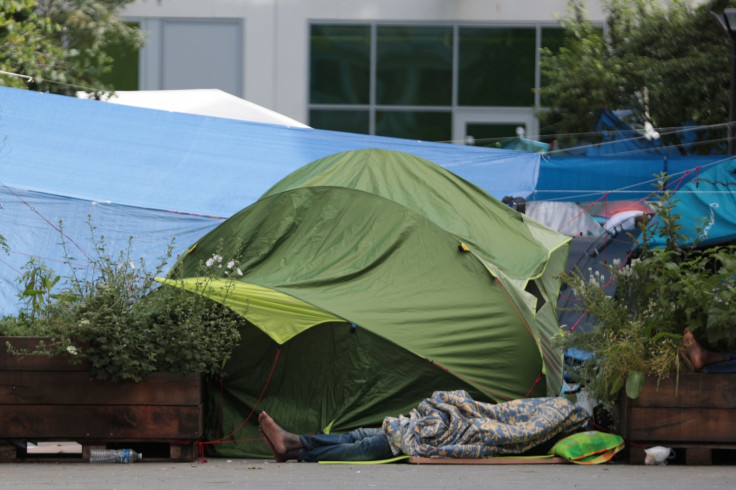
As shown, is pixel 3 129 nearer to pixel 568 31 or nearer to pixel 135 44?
pixel 135 44

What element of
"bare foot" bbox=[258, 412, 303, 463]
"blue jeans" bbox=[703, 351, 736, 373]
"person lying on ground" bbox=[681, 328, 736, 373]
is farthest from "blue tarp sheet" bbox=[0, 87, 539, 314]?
"blue jeans" bbox=[703, 351, 736, 373]

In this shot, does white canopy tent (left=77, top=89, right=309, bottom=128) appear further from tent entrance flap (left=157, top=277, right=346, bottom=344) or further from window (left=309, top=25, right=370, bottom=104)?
tent entrance flap (left=157, top=277, right=346, bottom=344)

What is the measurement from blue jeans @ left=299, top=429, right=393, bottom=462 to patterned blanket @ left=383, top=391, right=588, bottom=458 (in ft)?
0.25

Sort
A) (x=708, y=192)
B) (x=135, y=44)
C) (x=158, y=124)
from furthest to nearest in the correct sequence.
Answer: (x=135, y=44) < (x=158, y=124) < (x=708, y=192)

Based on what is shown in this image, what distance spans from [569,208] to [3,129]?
19.5 ft

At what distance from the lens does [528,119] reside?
1989 cm

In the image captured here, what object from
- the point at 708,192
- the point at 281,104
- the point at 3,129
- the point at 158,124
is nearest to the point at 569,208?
the point at 708,192

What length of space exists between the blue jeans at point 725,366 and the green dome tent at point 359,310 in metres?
1.25

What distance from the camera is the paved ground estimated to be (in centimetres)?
616

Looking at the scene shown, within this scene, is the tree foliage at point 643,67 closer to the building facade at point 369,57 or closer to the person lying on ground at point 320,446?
the building facade at point 369,57

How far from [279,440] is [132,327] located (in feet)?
3.82

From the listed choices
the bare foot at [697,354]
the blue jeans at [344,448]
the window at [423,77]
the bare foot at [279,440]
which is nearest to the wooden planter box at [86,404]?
the bare foot at [279,440]

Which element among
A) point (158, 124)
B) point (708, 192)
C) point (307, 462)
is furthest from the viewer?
point (158, 124)

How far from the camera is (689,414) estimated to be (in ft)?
→ 22.5
